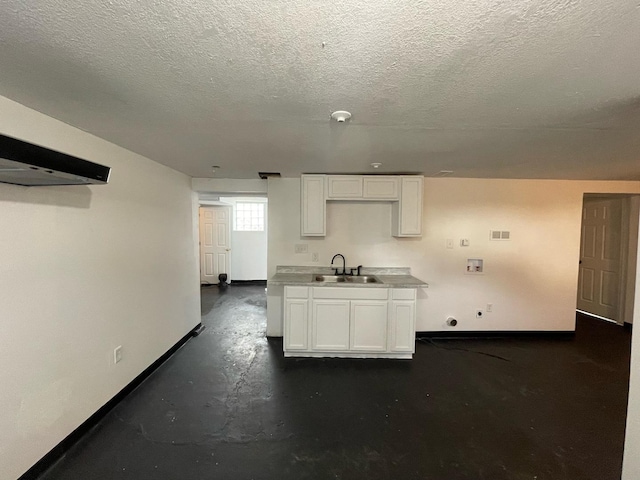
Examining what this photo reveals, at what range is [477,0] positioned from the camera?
0.78 metres

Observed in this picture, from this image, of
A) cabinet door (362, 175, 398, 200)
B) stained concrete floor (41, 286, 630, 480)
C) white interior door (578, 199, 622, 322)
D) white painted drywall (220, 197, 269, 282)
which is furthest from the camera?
white painted drywall (220, 197, 269, 282)

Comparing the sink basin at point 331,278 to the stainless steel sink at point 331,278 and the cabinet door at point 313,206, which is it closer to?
the stainless steel sink at point 331,278

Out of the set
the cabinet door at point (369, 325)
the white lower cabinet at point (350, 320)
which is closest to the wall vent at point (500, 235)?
the white lower cabinet at point (350, 320)

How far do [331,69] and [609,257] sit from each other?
5.77m

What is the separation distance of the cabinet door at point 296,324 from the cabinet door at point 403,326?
100cm

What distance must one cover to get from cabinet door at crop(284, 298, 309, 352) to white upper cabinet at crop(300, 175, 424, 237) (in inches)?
35.8

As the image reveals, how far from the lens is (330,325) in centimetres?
313

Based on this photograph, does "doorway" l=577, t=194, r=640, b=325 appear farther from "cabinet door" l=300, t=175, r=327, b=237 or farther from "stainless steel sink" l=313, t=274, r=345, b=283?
"cabinet door" l=300, t=175, r=327, b=237

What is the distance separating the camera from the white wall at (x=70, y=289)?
4.87 feet

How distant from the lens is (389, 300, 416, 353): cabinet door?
312 centimetres

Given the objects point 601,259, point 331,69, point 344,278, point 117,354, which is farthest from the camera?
point 601,259

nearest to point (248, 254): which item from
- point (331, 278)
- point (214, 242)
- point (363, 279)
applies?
point (214, 242)

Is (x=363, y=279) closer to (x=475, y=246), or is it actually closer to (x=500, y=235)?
(x=475, y=246)

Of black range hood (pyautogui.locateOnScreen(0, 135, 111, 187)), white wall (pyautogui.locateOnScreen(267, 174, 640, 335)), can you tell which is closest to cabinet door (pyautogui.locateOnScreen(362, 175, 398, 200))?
white wall (pyautogui.locateOnScreen(267, 174, 640, 335))
